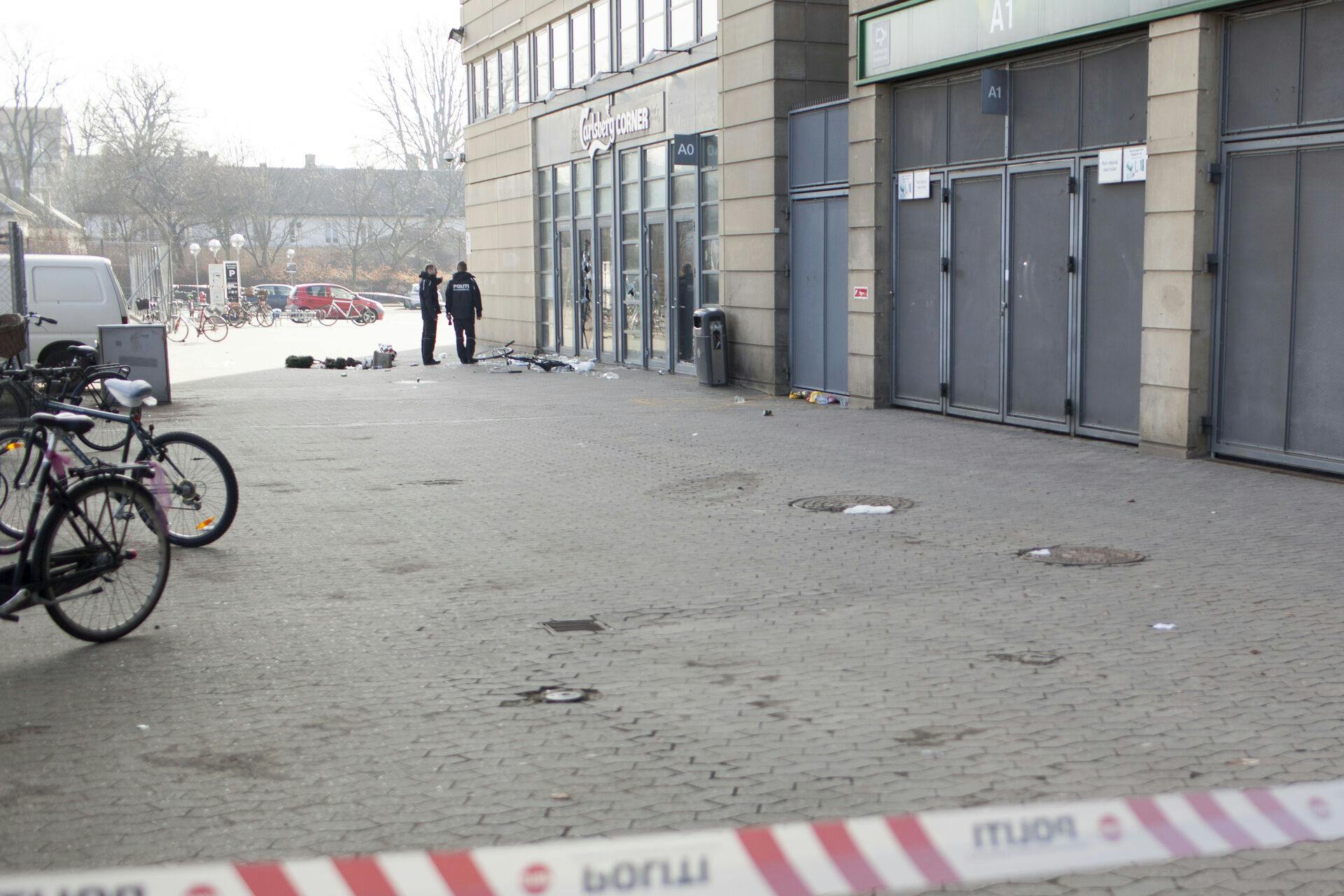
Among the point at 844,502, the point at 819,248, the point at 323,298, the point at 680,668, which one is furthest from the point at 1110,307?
the point at 323,298

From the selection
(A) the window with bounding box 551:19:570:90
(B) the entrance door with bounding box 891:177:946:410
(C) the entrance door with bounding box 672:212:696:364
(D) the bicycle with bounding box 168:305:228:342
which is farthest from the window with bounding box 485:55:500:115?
(B) the entrance door with bounding box 891:177:946:410

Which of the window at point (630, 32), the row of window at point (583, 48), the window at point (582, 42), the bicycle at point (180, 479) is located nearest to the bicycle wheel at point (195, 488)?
the bicycle at point (180, 479)

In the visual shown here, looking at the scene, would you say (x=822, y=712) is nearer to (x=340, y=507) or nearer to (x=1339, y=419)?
(x=340, y=507)

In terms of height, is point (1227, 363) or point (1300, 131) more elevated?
point (1300, 131)

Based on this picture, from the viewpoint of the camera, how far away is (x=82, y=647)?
656 centimetres

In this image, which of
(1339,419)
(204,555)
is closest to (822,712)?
(204,555)

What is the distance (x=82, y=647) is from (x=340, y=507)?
12.7 feet

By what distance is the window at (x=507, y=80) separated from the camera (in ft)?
103

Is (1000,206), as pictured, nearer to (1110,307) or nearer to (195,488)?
(1110,307)

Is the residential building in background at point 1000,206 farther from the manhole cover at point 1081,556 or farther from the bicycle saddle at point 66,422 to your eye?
the bicycle saddle at point 66,422

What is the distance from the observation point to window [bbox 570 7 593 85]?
26.4 m

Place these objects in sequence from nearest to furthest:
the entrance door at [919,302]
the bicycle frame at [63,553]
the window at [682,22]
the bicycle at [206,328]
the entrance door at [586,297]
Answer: the bicycle frame at [63,553] < the entrance door at [919,302] < the window at [682,22] < the entrance door at [586,297] < the bicycle at [206,328]

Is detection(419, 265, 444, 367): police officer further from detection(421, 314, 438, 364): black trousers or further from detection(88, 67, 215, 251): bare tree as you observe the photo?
detection(88, 67, 215, 251): bare tree

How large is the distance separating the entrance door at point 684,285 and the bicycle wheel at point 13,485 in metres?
13.8
